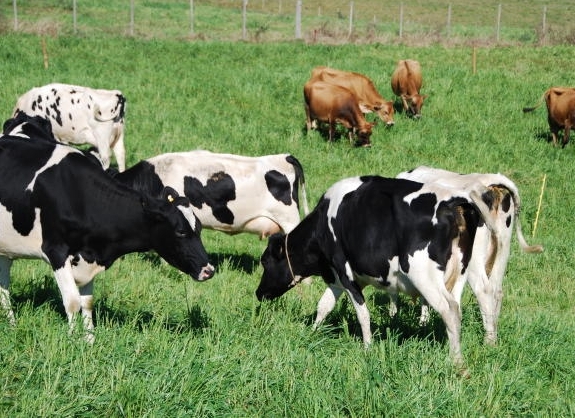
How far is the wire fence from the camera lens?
2989cm

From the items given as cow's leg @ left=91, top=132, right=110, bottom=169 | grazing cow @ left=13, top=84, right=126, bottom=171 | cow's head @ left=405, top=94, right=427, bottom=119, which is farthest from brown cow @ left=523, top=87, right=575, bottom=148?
cow's leg @ left=91, top=132, right=110, bottom=169

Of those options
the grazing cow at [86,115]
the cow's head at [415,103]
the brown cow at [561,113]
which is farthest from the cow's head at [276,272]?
the cow's head at [415,103]

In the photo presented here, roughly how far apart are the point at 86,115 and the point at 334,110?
625 cm

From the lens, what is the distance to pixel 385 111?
19.2m

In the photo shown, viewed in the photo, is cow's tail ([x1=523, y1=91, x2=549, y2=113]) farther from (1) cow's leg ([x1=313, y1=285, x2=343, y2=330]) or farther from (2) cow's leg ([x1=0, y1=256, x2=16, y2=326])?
(2) cow's leg ([x1=0, y1=256, x2=16, y2=326])

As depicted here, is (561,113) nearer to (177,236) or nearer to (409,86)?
(409,86)

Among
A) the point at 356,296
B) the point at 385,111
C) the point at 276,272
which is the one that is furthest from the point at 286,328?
the point at 385,111

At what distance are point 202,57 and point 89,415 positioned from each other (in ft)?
65.8

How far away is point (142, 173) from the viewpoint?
978 cm

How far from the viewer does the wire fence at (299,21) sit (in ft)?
98.1

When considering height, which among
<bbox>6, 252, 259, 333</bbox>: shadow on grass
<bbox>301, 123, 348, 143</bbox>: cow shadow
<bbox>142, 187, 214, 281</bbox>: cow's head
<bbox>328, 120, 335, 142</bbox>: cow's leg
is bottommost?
<bbox>301, 123, 348, 143</bbox>: cow shadow

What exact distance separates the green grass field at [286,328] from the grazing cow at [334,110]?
18.0 inches

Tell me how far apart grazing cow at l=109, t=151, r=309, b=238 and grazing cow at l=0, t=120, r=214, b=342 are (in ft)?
9.75

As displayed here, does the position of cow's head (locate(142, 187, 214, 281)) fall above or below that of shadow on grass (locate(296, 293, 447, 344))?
above
